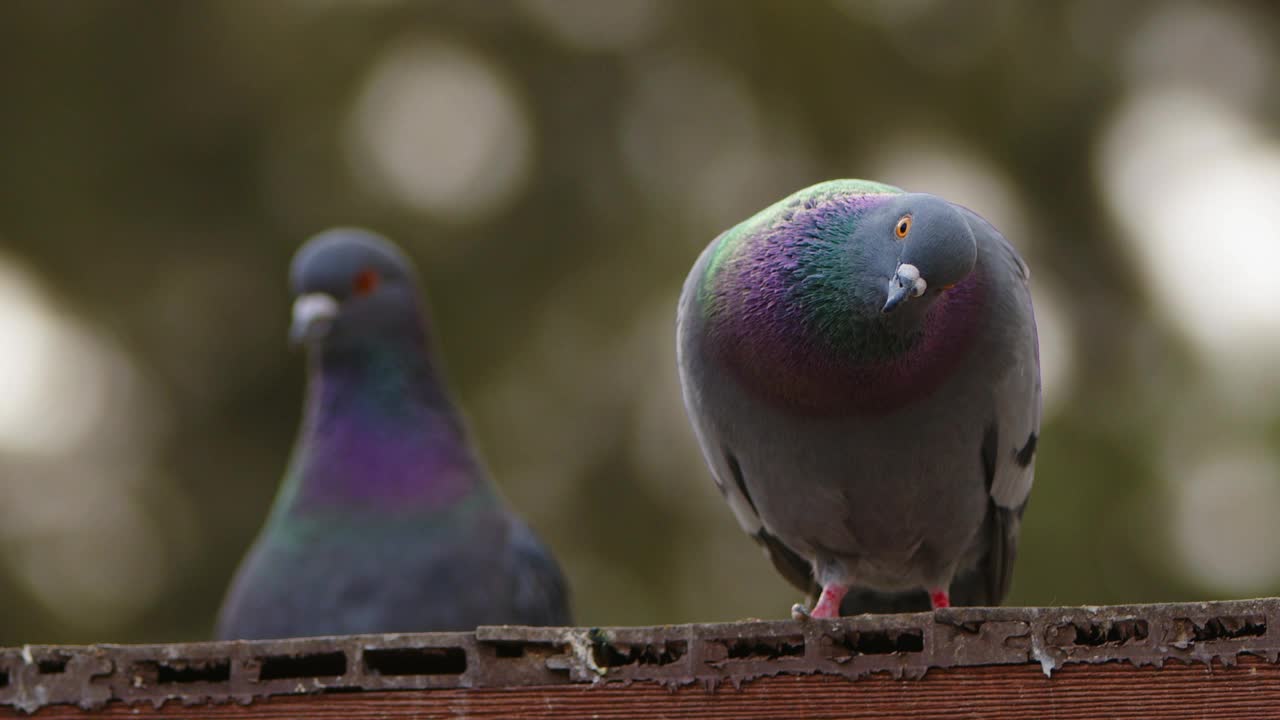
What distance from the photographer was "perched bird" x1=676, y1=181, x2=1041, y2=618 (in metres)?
3.53

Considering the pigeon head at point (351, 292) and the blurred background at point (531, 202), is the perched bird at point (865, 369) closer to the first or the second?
the pigeon head at point (351, 292)

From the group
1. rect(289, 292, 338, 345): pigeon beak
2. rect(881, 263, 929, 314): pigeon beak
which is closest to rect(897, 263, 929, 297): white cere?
rect(881, 263, 929, 314): pigeon beak

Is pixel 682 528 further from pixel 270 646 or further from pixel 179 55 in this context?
pixel 270 646

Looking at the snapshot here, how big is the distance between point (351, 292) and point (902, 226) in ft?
9.37

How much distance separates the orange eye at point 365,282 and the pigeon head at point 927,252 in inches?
111

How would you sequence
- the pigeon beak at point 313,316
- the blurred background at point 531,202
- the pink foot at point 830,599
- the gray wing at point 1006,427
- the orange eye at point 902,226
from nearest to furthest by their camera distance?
the orange eye at point 902,226, the gray wing at point 1006,427, the pink foot at point 830,599, the pigeon beak at point 313,316, the blurred background at point 531,202

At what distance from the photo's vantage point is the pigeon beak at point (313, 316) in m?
5.57

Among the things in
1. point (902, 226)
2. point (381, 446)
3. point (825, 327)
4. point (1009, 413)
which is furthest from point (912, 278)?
point (381, 446)

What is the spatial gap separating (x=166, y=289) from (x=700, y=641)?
7.97m

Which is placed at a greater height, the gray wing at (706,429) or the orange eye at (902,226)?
the orange eye at (902,226)

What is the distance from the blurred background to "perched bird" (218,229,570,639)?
3.65m

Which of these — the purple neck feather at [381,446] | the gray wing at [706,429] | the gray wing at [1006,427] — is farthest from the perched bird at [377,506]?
the gray wing at [1006,427]

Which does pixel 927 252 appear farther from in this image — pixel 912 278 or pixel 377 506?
pixel 377 506

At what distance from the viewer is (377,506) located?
16.9ft
